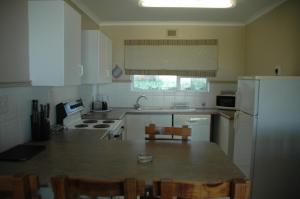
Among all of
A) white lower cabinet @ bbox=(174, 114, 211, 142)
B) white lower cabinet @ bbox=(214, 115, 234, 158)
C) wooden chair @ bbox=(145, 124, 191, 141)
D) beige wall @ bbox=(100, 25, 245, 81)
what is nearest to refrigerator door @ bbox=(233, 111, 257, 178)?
white lower cabinet @ bbox=(214, 115, 234, 158)

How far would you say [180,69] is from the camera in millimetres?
4367

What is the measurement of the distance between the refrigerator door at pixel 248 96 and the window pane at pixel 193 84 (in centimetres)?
155

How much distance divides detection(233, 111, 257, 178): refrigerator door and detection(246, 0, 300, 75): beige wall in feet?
2.79

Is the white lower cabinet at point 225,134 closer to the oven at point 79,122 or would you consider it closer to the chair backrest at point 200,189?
the oven at point 79,122

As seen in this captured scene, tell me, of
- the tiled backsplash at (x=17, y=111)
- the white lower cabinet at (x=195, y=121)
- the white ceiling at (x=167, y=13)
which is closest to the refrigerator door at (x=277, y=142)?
the white ceiling at (x=167, y=13)

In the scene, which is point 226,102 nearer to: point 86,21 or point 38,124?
point 86,21

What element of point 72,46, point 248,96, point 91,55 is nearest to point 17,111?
point 72,46

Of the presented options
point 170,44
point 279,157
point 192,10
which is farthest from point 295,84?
point 170,44

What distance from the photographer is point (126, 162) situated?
1.58 metres

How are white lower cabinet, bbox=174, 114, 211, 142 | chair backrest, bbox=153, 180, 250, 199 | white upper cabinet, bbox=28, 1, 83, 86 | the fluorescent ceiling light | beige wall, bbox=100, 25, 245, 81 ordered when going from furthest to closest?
beige wall, bbox=100, 25, 245, 81 → white lower cabinet, bbox=174, 114, 211, 142 → the fluorescent ceiling light → white upper cabinet, bbox=28, 1, 83, 86 → chair backrest, bbox=153, 180, 250, 199

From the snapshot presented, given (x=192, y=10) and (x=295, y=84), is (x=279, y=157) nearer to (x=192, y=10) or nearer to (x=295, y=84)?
(x=295, y=84)

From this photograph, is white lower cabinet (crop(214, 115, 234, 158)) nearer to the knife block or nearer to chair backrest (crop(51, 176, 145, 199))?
the knife block

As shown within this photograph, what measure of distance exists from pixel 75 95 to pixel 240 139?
227cm

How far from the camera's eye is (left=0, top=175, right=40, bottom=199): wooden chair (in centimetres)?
96
